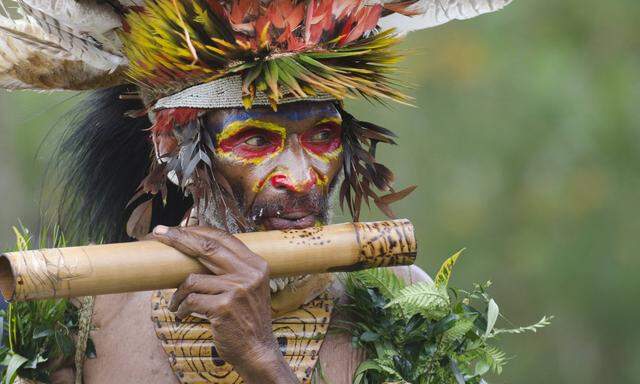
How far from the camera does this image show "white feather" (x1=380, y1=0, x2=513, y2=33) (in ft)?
15.0

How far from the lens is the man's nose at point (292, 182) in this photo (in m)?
4.11

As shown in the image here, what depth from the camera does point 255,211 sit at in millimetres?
4164

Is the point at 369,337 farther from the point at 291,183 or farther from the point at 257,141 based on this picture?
the point at 257,141

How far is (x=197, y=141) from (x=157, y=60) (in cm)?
26

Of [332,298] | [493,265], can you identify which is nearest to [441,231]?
[493,265]

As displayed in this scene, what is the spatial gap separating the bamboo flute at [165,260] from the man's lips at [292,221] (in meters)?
→ 0.06

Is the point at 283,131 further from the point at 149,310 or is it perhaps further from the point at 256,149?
the point at 149,310

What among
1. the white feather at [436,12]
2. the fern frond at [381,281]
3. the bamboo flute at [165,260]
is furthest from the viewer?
the white feather at [436,12]

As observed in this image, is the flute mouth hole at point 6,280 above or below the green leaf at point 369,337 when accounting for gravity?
above

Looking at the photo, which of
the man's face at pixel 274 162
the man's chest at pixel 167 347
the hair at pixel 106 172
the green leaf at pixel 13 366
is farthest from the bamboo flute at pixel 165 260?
the hair at pixel 106 172

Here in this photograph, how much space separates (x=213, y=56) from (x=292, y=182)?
0.42 metres

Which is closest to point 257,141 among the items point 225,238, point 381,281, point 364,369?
point 225,238

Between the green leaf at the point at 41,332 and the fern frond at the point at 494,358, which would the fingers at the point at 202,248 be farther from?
the fern frond at the point at 494,358

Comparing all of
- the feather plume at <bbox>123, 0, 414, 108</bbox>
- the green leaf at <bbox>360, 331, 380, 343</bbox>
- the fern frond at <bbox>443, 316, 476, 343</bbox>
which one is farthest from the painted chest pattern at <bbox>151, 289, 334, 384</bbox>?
the feather plume at <bbox>123, 0, 414, 108</bbox>
